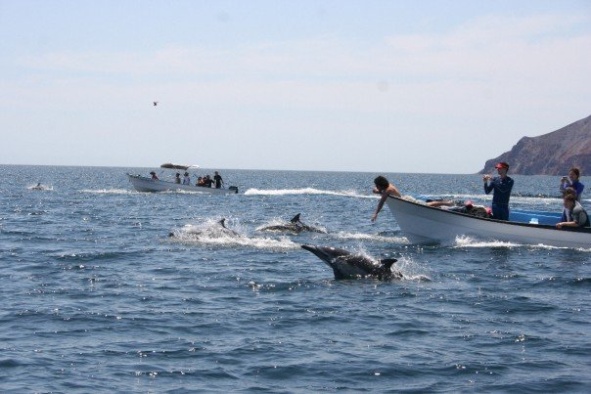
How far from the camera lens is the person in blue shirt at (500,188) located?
874 inches

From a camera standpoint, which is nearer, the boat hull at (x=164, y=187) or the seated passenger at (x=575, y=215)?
the seated passenger at (x=575, y=215)

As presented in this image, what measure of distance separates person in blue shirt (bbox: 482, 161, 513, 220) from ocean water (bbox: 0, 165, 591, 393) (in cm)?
104

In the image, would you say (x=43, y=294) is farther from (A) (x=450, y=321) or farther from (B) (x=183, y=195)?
(B) (x=183, y=195)

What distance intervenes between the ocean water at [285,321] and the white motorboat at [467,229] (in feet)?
1.26

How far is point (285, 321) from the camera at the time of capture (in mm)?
13203

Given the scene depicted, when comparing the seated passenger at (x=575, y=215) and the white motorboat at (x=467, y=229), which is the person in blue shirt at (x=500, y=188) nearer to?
the white motorboat at (x=467, y=229)

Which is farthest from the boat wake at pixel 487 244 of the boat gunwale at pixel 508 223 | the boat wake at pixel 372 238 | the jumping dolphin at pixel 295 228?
the jumping dolphin at pixel 295 228

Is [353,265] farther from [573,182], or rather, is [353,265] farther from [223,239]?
[223,239]

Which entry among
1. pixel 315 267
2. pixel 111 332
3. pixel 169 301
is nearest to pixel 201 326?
pixel 111 332

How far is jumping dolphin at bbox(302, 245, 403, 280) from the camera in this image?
56.1ft

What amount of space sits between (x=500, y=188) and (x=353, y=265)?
759 centimetres

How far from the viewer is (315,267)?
19.8 m

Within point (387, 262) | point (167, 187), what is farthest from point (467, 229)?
point (167, 187)

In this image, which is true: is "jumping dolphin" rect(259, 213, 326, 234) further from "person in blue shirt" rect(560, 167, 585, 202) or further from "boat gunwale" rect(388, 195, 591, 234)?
"person in blue shirt" rect(560, 167, 585, 202)
